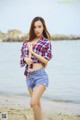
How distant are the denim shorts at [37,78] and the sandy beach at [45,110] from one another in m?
0.30

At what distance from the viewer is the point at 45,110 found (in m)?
3.41

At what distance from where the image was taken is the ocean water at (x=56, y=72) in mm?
3426

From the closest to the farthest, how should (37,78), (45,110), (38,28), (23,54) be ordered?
(37,78) → (38,28) → (23,54) → (45,110)

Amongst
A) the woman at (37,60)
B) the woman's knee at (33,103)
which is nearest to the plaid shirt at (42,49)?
the woman at (37,60)

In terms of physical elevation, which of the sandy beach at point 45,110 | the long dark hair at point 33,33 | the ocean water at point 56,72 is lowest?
the sandy beach at point 45,110

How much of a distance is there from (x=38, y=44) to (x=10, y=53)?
19.1 inches

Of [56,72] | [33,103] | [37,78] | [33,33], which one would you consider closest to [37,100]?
[33,103]

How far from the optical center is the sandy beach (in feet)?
11.2

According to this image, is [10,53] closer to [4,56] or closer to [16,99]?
[4,56]

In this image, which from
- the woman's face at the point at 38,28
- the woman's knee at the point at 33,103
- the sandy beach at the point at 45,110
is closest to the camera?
the woman's knee at the point at 33,103

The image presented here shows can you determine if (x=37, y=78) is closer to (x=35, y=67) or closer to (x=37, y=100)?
(x=35, y=67)

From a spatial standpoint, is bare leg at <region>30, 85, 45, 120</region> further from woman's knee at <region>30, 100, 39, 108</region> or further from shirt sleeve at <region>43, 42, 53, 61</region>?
shirt sleeve at <region>43, 42, 53, 61</region>

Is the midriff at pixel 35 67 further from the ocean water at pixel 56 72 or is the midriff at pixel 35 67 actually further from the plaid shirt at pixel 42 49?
the ocean water at pixel 56 72

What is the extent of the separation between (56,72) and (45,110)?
16.8 inches
